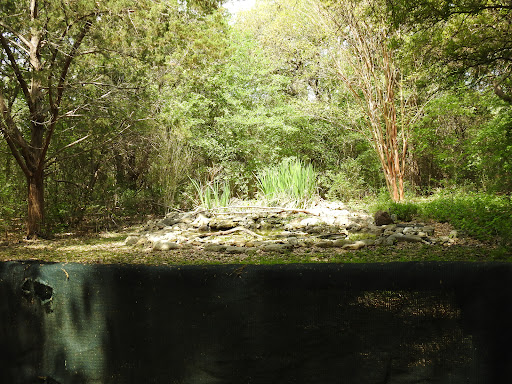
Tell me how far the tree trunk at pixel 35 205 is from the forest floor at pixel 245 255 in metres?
0.41

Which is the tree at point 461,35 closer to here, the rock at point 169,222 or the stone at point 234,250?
the stone at point 234,250

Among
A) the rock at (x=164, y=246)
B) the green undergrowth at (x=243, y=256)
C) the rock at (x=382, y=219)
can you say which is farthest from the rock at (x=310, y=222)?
the rock at (x=164, y=246)

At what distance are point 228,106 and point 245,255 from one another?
25.7 ft

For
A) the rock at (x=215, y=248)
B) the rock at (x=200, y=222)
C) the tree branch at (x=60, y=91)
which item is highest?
the tree branch at (x=60, y=91)

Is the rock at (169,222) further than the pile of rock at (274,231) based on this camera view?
Yes

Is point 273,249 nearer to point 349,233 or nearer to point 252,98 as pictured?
point 349,233

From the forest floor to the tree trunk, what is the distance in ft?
1.35

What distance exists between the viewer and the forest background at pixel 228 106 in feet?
15.4

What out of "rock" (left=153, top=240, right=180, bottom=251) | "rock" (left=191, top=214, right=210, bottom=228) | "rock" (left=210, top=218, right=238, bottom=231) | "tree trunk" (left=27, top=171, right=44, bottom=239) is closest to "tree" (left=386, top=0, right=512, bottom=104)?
"rock" (left=210, top=218, right=238, bottom=231)

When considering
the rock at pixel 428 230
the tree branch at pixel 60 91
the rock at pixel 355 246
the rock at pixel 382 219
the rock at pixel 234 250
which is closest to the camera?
the rock at pixel 355 246

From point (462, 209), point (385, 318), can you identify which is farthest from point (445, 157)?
point (385, 318)

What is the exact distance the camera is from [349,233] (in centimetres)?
471

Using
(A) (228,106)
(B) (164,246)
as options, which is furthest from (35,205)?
(A) (228,106)

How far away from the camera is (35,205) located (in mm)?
5023
